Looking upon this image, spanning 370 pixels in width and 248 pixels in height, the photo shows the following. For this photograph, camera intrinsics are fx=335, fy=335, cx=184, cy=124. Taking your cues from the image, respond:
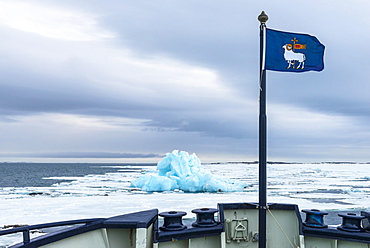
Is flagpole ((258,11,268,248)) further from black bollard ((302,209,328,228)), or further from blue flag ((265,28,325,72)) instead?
black bollard ((302,209,328,228))

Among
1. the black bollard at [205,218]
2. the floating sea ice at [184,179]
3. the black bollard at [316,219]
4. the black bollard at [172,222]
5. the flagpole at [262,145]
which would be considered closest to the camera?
the flagpole at [262,145]

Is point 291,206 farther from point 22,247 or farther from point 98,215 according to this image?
point 98,215

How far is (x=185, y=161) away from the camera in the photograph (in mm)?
41031

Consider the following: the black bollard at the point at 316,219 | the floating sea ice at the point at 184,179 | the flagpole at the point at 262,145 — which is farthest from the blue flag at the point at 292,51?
the floating sea ice at the point at 184,179

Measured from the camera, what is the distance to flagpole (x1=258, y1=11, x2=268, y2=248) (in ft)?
15.4

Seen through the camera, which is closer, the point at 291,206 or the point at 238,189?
the point at 291,206

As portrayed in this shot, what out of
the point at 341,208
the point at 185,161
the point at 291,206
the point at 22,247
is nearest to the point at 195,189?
the point at 185,161

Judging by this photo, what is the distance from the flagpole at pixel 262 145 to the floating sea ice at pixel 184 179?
3350 cm

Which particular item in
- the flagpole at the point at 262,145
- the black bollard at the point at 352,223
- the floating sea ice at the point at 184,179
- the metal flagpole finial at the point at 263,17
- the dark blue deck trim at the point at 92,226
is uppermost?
the metal flagpole finial at the point at 263,17

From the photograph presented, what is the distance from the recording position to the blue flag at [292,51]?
489cm

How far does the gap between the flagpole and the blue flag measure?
8cm

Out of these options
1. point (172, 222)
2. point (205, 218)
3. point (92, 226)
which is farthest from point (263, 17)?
point (92, 226)

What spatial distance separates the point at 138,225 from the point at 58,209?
22.9 meters

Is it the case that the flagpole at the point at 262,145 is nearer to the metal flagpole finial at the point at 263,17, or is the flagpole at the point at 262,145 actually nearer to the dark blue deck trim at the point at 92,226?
the metal flagpole finial at the point at 263,17
